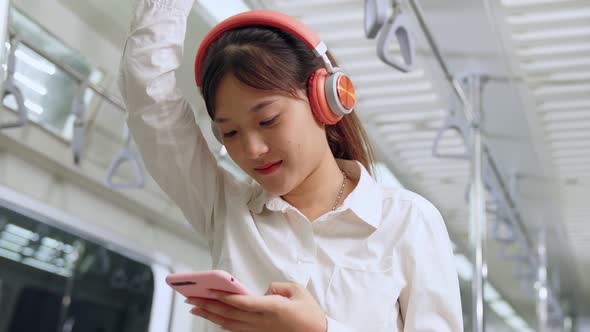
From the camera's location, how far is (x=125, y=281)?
16.8 ft

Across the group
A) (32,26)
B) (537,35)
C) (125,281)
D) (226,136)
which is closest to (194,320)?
(125,281)

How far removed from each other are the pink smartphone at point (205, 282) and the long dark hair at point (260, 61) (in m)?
0.35

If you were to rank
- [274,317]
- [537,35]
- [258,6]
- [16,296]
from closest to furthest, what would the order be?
[274,317]
[258,6]
[537,35]
[16,296]

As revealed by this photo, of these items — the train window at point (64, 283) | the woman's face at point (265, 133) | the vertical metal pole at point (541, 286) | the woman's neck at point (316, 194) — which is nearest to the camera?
the woman's face at point (265, 133)

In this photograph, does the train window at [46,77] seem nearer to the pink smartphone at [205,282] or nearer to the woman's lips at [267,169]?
the woman's lips at [267,169]

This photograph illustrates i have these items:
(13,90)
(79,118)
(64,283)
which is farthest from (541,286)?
(13,90)

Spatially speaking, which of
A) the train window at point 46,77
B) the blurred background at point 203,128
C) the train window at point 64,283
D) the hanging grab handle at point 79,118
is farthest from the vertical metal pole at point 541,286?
the hanging grab handle at point 79,118

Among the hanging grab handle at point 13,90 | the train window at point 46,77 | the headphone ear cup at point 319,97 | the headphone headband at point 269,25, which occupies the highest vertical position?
the train window at point 46,77

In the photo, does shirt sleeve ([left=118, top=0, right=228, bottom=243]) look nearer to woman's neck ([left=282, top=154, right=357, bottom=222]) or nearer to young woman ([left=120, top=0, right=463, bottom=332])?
young woman ([left=120, top=0, right=463, bottom=332])

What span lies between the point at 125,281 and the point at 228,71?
4.10 meters

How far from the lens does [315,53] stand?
134 cm

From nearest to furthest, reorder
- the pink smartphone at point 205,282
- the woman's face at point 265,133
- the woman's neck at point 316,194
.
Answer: the pink smartphone at point 205,282 → the woman's face at point 265,133 → the woman's neck at point 316,194

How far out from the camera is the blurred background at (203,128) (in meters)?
3.44

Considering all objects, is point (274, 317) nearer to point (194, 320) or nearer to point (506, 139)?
point (194, 320)
